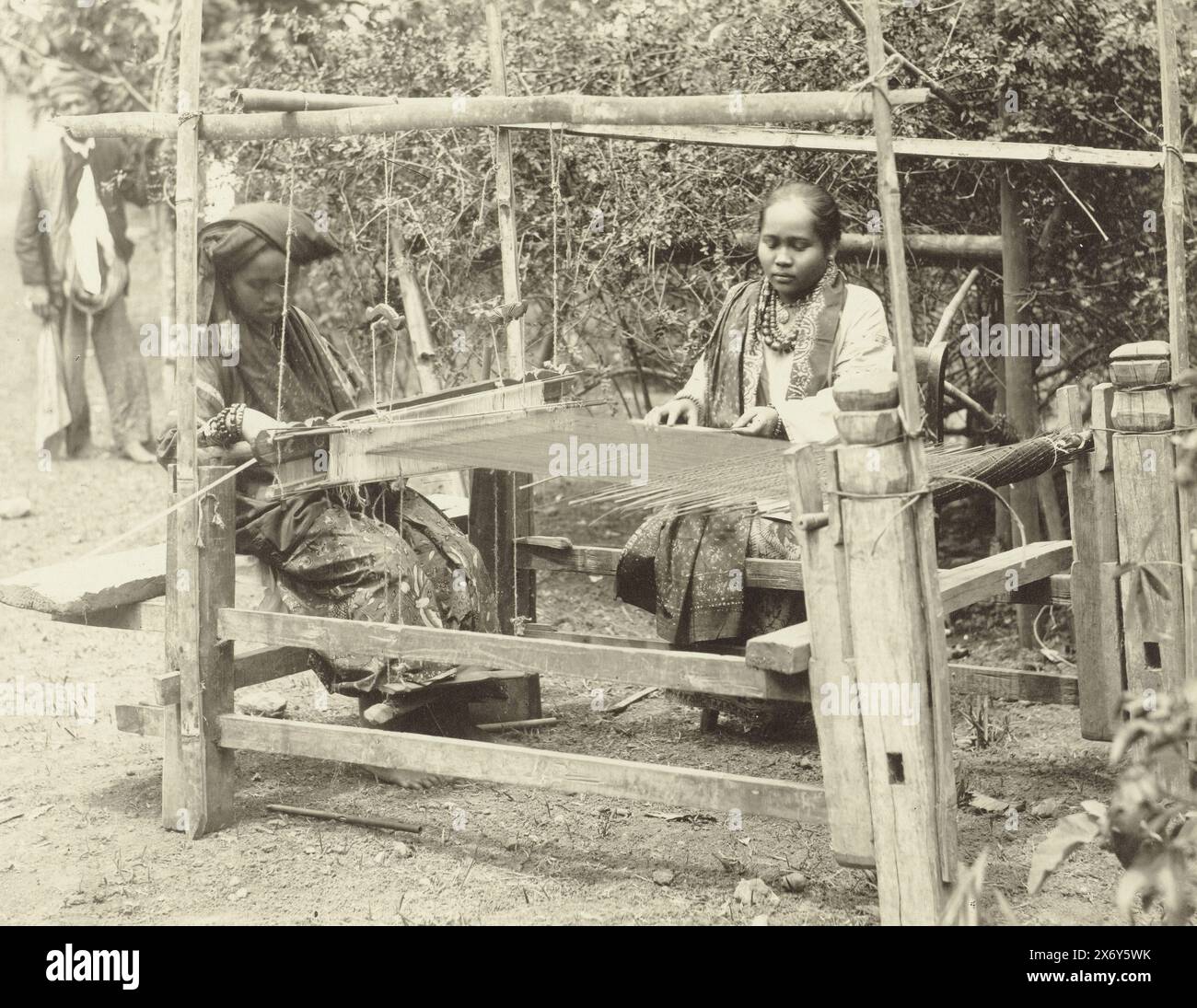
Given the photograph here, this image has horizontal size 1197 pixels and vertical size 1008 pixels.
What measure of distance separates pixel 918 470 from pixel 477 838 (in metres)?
1.84

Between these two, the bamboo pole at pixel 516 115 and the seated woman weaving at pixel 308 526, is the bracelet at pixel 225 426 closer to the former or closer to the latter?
the seated woman weaving at pixel 308 526

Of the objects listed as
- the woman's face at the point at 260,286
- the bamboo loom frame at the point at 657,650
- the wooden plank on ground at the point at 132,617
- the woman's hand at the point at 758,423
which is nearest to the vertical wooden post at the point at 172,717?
the bamboo loom frame at the point at 657,650

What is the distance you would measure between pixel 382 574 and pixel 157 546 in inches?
35.3

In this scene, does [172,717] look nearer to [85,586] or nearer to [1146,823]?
[85,586]

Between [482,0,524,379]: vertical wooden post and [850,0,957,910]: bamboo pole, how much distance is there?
79.9 inches

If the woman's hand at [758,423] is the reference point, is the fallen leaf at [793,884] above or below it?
below

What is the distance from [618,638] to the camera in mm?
4695

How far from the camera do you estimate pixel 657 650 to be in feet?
11.2

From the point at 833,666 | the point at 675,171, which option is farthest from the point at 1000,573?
the point at 675,171

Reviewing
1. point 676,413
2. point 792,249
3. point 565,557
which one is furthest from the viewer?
point 565,557

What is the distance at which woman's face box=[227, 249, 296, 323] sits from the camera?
4.55 meters

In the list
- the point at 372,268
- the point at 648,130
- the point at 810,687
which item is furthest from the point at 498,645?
the point at 372,268

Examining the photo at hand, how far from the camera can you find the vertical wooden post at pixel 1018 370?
5.17 metres

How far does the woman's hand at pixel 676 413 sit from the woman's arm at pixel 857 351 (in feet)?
1.05
